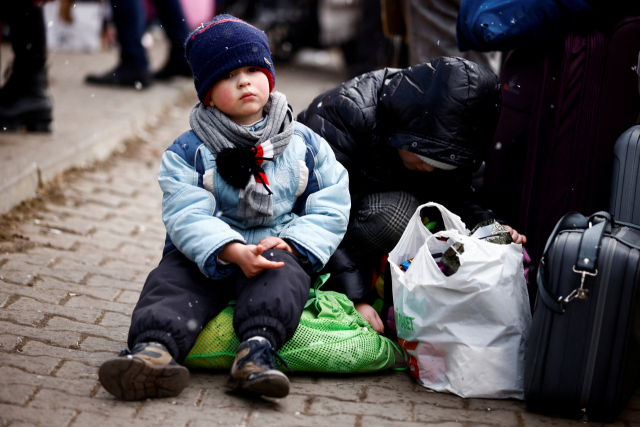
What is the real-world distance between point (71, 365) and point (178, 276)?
0.48 meters

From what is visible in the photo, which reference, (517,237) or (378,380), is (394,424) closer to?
(378,380)

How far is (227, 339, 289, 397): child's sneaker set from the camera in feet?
6.82

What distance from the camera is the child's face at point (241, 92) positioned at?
2473 millimetres

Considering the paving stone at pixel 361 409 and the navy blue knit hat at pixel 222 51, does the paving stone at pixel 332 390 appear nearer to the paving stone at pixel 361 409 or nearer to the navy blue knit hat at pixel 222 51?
the paving stone at pixel 361 409

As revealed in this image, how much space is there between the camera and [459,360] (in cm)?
235

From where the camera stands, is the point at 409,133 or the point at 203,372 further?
the point at 409,133

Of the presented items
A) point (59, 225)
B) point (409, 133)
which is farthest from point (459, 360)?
point (59, 225)

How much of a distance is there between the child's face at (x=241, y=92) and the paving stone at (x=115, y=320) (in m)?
0.98

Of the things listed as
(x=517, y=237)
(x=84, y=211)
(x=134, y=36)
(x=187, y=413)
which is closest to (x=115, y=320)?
(x=187, y=413)

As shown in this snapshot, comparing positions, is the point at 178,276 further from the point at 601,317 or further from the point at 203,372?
the point at 601,317

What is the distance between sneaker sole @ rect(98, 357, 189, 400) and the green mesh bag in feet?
0.70

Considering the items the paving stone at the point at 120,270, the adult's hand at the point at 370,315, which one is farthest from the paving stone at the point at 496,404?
the paving stone at the point at 120,270

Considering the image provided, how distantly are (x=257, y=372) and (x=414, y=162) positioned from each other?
1.13 meters

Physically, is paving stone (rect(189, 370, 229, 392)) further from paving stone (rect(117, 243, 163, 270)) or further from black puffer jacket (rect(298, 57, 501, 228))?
paving stone (rect(117, 243, 163, 270))
